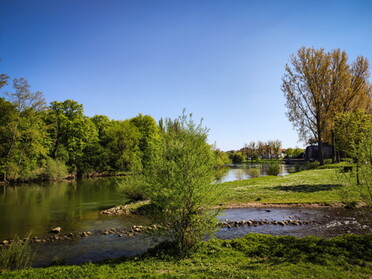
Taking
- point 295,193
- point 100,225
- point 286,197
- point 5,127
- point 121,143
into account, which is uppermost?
point 5,127

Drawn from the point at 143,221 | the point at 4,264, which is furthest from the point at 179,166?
the point at 143,221

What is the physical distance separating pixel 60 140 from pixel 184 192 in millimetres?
58184

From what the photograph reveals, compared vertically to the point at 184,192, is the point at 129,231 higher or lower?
lower

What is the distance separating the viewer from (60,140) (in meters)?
58.9

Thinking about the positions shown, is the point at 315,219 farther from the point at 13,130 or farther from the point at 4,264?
the point at 13,130

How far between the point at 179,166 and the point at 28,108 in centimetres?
4804

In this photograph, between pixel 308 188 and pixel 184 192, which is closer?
pixel 184 192

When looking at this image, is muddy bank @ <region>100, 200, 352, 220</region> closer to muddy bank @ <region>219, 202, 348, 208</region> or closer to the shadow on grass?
muddy bank @ <region>219, 202, 348, 208</region>

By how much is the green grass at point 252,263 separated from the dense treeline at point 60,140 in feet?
57.4

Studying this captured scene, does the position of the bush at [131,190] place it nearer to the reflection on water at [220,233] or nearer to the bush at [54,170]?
the reflection on water at [220,233]

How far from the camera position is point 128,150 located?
66500mm

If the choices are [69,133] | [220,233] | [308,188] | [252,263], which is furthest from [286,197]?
[69,133]

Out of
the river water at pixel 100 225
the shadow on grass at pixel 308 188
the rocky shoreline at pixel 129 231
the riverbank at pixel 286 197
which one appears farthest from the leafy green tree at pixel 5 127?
the shadow on grass at pixel 308 188

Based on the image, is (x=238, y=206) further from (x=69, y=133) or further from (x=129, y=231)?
(x=69, y=133)
